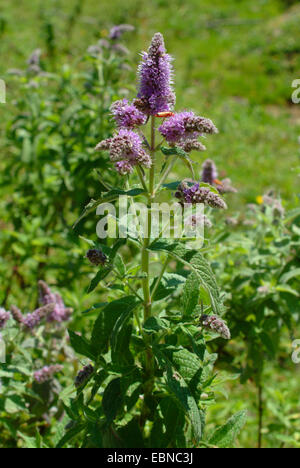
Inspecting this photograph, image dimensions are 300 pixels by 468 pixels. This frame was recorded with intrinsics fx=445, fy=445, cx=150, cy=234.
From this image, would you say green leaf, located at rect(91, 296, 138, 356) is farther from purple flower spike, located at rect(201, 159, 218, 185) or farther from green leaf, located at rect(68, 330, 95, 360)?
purple flower spike, located at rect(201, 159, 218, 185)

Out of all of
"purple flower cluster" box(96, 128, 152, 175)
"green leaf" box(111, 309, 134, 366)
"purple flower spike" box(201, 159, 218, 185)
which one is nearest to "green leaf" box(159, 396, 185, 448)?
"green leaf" box(111, 309, 134, 366)

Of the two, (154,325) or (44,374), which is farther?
(44,374)

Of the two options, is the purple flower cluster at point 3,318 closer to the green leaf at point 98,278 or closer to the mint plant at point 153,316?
the mint plant at point 153,316

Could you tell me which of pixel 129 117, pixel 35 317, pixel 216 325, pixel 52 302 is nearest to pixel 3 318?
pixel 35 317

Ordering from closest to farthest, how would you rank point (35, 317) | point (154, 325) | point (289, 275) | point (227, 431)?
1. point (154, 325)
2. point (227, 431)
3. point (35, 317)
4. point (289, 275)

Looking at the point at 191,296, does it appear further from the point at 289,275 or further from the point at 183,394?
the point at 289,275

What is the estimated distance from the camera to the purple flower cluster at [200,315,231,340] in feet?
4.84

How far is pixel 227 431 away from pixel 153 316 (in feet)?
1.99

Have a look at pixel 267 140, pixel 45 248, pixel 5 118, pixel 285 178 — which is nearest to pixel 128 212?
pixel 45 248

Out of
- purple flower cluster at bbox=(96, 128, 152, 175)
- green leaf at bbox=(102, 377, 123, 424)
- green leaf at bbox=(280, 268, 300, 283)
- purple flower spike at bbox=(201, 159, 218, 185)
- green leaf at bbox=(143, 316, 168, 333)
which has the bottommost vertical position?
green leaf at bbox=(102, 377, 123, 424)

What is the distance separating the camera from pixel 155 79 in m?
1.36

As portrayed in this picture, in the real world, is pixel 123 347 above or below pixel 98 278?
below
